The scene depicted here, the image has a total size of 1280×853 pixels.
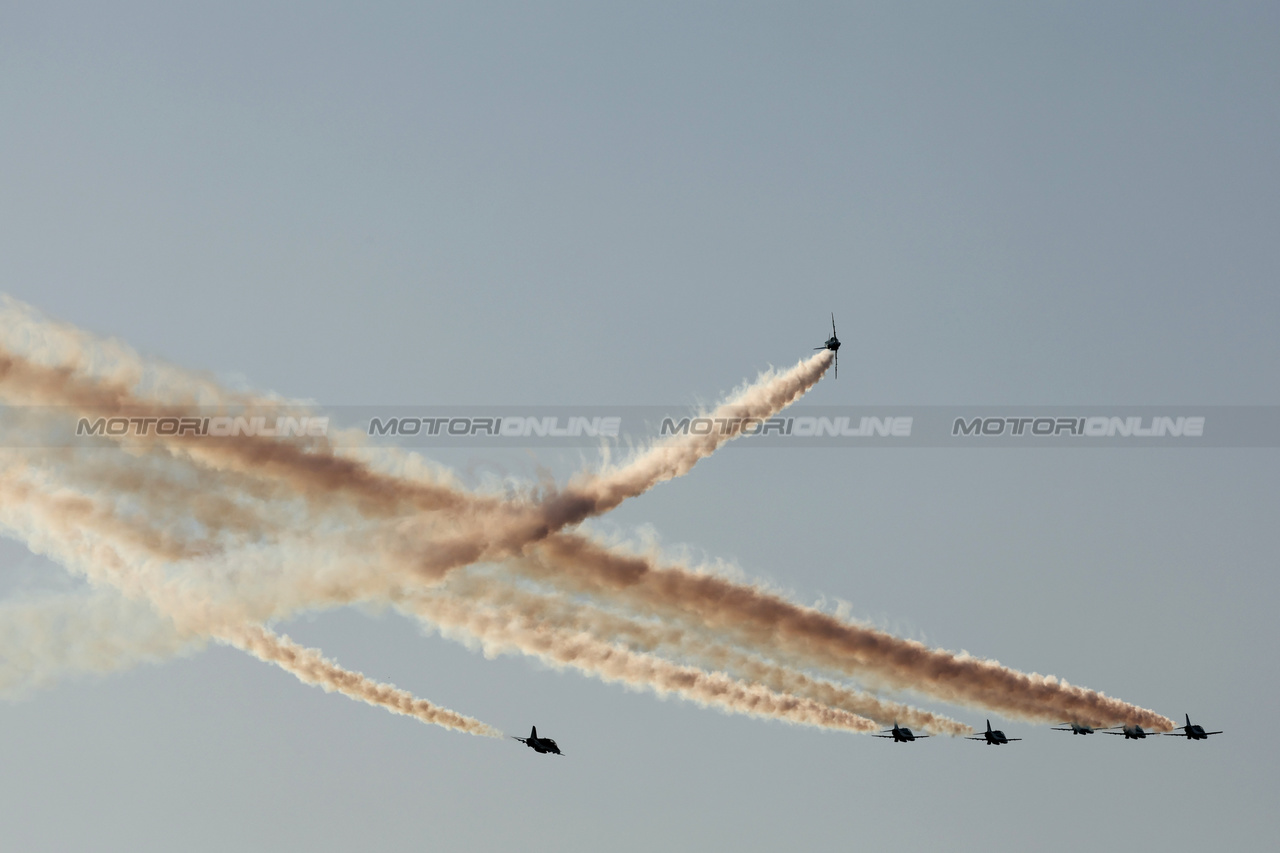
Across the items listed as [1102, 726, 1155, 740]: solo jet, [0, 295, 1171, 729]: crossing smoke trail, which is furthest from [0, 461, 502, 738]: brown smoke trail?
[1102, 726, 1155, 740]: solo jet

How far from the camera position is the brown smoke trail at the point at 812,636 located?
8088 centimetres

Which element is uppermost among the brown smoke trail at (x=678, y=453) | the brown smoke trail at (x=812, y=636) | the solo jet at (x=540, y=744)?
the brown smoke trail at (x=678, y=453)

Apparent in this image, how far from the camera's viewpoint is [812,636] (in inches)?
3455

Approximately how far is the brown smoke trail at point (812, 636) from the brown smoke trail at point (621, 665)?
2.76 m

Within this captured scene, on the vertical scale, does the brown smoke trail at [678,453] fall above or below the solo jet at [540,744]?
above

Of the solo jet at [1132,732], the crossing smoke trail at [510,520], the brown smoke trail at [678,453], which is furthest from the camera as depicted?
the solo jet at [1132,732]

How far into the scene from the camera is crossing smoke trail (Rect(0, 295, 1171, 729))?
215 ft

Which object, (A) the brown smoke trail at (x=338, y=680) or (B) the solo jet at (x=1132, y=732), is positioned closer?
(A) the brown smoke trail at (x=338, y=680)

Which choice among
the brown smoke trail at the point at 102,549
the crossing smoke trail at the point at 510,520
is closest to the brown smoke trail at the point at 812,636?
the crossing smoke trail at the point at 510,520

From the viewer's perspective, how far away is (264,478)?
70.9 m

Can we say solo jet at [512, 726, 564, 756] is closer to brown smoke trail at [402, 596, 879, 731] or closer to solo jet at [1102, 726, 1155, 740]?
brown smoke trail at [402, 596, 879, 731]

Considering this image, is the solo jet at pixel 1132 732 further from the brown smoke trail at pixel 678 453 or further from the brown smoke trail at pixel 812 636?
the brown smoke trail at pixel 678 453

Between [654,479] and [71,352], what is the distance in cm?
2879

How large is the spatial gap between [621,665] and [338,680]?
1518cm
